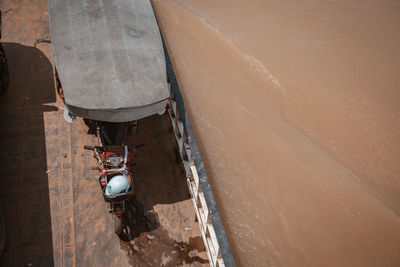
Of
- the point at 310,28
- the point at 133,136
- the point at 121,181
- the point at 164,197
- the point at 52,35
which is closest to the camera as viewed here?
the point at 121,181

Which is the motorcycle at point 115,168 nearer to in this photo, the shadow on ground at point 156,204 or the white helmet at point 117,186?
the white helmet at point 117,186

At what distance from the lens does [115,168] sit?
13.0 ft

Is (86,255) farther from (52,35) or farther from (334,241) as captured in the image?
(334,241)

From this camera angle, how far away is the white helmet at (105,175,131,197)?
11.8 ft

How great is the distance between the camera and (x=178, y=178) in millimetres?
4508

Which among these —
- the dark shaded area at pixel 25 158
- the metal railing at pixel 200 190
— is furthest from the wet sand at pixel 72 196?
the metal railing at pixel 200 190

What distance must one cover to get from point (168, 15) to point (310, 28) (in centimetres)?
294

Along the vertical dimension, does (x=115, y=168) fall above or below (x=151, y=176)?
above

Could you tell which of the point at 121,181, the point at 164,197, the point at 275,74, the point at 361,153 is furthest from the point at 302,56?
the point at 121,181

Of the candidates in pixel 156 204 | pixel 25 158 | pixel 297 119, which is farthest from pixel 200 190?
pixel 25 158

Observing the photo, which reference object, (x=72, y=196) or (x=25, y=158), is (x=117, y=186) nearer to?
(x=72, y=196)

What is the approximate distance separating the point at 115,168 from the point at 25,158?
4.73 ft

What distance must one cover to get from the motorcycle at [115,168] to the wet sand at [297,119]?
1.28 m

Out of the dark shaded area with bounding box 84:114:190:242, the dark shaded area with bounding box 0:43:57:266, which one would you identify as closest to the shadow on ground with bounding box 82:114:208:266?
the dark shaded area with bounding box 84:114:190:242
